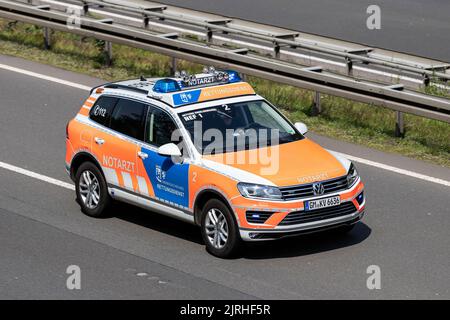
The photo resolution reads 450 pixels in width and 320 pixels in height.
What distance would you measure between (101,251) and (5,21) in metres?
12.7

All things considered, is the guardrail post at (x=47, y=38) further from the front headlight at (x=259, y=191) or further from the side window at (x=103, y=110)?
the front headlight at (x=259, y=191)

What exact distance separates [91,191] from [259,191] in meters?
2.88

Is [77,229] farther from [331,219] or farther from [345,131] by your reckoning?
[345,131]

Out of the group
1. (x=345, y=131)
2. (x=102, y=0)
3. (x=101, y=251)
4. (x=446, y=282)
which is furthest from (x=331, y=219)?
(x=102, y=0)

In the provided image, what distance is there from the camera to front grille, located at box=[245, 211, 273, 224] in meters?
13.2

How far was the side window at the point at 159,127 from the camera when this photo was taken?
14.3m

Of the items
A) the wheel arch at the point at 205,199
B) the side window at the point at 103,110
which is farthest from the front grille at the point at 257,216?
the side window at the point at 103,110

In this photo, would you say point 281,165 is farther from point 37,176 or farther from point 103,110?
point 37,176

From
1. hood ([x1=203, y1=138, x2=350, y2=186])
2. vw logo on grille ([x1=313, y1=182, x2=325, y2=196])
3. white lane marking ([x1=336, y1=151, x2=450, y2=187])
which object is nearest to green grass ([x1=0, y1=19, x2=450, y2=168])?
white lane marking ([x1=336, y1=151, x2=450, y2=187])

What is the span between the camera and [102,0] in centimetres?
2500

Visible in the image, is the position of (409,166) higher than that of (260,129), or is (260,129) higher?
(260,129)

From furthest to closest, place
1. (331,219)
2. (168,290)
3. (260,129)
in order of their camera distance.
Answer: (260,129)
(331,219)
(168,290)

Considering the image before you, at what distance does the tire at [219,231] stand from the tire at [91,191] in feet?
6.09

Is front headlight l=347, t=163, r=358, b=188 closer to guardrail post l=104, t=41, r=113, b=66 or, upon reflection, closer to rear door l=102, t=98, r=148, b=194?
rear door l=102, t=98, r=148, b=194
